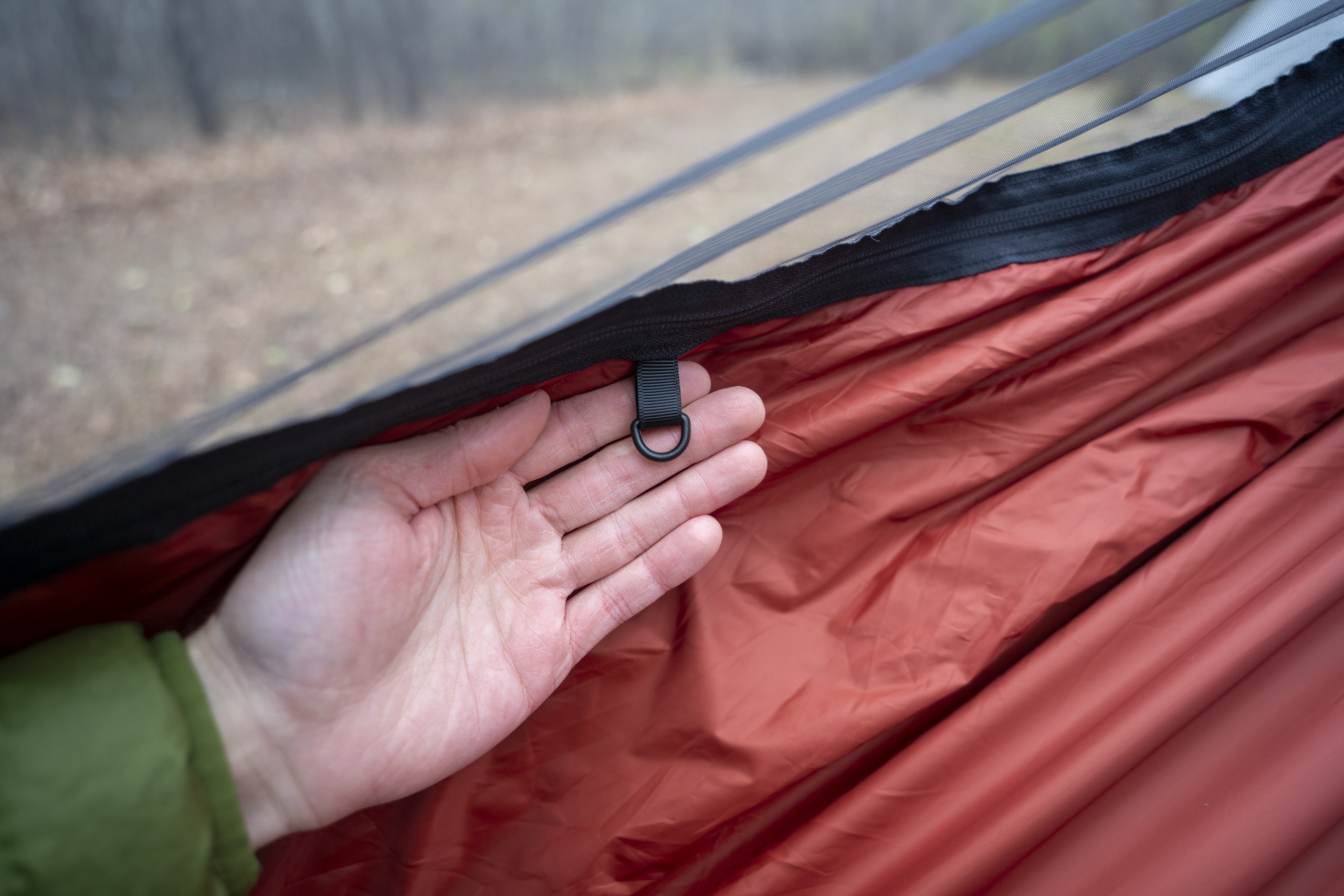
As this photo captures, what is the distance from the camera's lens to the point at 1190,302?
0.93 metres

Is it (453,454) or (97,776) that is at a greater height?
(453,454)

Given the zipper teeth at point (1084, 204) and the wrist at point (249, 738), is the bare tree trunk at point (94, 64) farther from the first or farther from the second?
the zipper teeth at point (1084, 204)

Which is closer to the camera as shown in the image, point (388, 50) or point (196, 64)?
point (196, 64)

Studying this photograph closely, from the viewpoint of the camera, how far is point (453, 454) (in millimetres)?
790

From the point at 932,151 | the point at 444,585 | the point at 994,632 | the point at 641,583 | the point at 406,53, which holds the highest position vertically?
the point at 406,53

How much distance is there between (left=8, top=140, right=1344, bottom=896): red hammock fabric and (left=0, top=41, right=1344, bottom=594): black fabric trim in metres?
0.03

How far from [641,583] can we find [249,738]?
1.38ft

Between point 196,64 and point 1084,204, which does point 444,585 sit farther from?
point 196,64

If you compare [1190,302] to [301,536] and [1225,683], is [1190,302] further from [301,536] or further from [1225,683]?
[301,536]

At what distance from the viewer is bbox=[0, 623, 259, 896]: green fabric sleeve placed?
63 centimetres

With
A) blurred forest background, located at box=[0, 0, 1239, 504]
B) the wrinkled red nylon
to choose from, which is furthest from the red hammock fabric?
blurred forest background, located at box=[0, 0, 1239, 504]

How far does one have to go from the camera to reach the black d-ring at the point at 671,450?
0.85 m

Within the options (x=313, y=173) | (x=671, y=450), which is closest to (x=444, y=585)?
(x=671, y=450)

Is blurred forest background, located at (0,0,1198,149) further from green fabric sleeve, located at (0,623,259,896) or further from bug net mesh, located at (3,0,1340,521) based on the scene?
green fabric sleeve, located at (0,623,259,896)
